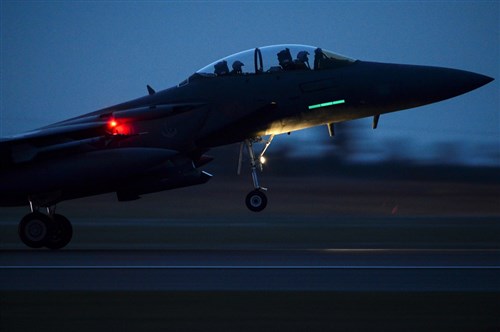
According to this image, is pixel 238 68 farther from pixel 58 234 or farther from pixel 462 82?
pixel 58 234

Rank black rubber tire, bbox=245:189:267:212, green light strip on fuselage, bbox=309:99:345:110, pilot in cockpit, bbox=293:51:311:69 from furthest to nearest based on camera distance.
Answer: pilot in cockpit, bbox=293:51:311:69 → green light strip on fuselage, bbox=309:99:345:110 → black rubber tire, bbox=245:189:267:212

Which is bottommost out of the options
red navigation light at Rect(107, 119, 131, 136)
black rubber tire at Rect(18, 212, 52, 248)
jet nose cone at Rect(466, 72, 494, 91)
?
black rubber tire at Rect(18, 212, 52, 248)

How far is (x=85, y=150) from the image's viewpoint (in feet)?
59.6

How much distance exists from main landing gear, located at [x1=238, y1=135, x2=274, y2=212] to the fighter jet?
2 cm

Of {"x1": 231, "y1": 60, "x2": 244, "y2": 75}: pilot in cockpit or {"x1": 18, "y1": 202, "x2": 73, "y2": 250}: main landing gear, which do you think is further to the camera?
{"x1": 231, "y1": 60, "x2": 244, "y2": 75}: pilot in cockpit

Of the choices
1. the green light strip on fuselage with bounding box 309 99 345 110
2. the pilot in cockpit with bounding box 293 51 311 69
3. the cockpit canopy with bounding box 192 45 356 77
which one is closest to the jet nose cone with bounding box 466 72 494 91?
the cockpit canopy with bounding box 192 45 356 77

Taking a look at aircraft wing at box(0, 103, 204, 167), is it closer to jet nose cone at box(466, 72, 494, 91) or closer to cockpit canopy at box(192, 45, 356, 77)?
cockpit canopy at box(192, 45, 356, 77)

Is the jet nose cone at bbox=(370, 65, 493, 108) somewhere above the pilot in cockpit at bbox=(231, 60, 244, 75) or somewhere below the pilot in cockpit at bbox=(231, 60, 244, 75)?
below

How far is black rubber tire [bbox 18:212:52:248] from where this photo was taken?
18.8 meters
